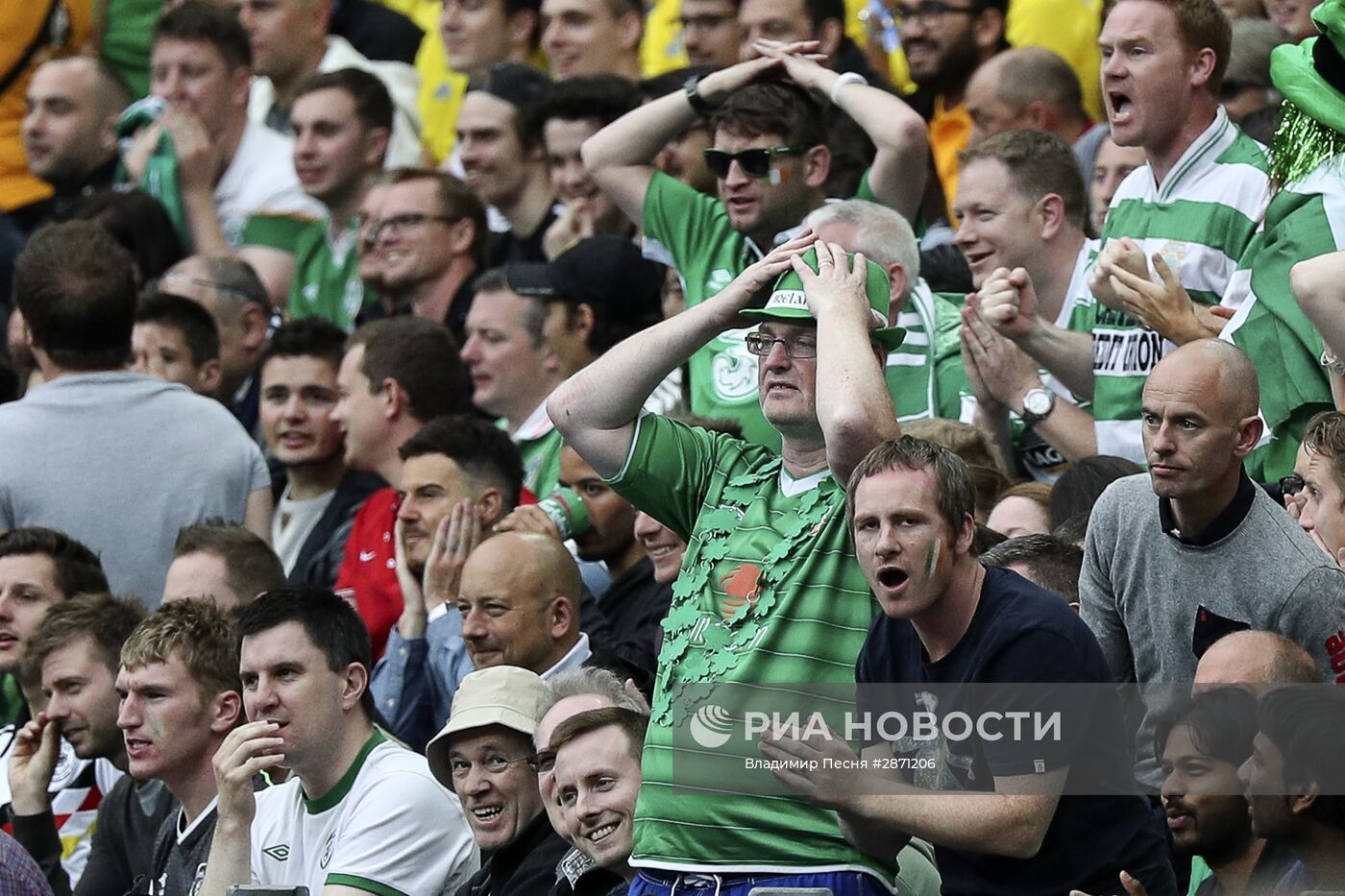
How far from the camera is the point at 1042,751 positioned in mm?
4645

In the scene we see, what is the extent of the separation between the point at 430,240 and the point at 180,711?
12.0 ft

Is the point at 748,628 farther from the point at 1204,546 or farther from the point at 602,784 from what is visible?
the point at 1204,546

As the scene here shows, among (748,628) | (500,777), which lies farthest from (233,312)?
(748,628)

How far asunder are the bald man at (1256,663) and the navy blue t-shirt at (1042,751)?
212mm

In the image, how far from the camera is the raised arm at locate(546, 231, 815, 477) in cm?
541

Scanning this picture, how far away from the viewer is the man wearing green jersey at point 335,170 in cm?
1112

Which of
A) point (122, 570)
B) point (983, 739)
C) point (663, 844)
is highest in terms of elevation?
point (983, 739)

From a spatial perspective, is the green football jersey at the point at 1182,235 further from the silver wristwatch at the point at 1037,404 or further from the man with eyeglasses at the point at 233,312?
the man with eyeglasses at the point at 233,312

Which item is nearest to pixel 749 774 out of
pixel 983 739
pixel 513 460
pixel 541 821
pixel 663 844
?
pixel 663 844

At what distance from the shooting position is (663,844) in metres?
5.14

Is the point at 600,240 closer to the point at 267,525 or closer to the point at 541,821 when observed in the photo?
the point at 267,525

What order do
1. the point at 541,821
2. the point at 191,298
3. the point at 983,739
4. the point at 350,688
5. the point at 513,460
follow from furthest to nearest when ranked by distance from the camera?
the point at 191,298
the point at 513,460
the point at 350,688
the point at 541,821
the point at 983,739

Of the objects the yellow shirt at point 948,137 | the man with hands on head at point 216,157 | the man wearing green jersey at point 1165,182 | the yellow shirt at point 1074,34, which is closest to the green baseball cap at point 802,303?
the man wearing green jersey at point 1165,182

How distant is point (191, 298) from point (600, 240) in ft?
5.76
